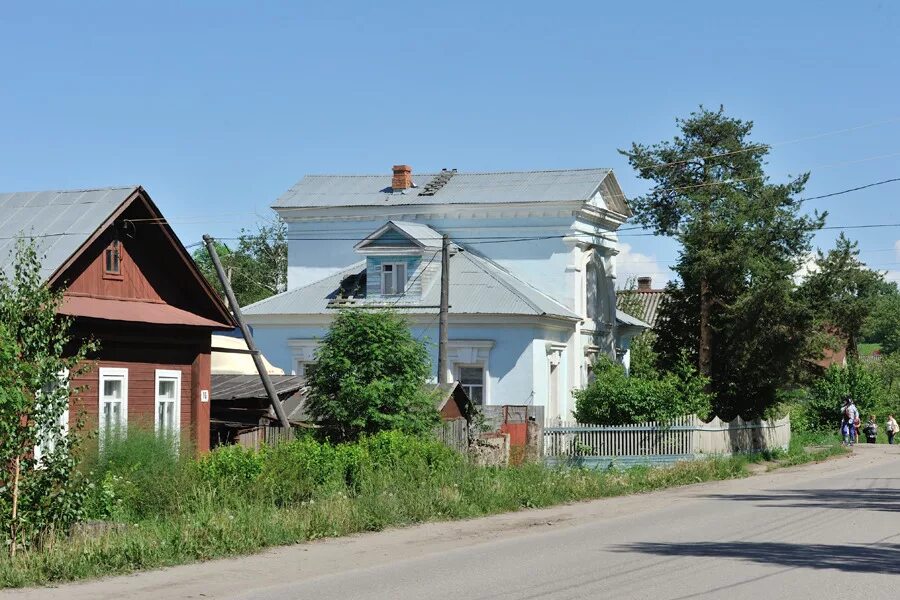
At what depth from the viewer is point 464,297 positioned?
139ft

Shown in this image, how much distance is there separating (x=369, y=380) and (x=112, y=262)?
221 inches

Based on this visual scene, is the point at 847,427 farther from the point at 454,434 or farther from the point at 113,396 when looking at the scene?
the point at 113,396

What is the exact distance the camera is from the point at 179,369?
83.8ft

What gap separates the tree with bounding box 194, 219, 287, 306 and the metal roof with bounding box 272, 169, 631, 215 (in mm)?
21669

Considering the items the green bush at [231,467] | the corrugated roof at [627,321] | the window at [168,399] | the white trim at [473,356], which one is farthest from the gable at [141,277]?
the corrugated roof at [627,321]

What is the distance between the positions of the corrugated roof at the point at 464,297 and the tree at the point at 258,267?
25.8m

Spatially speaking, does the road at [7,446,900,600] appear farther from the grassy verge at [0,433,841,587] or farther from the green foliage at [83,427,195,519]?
the green foliage at [83,427,195,519]

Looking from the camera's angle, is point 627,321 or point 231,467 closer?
point 231,467

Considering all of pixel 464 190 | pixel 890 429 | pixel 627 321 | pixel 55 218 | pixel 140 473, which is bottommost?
pixel 890 429

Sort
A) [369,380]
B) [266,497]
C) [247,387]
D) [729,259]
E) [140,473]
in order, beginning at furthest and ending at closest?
1. [729,259]
2. [247,387]
3. [369,380]
4. [140,473]
5. [266,497]

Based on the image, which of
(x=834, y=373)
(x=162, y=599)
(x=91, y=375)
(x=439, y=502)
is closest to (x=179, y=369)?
(x=91, y=375)

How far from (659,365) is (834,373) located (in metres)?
19.3

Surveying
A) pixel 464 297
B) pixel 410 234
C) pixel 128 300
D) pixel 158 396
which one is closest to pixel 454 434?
pixel 158 396

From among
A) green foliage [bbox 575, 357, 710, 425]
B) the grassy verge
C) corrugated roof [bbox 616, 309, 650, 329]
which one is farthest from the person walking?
the grassy verge
